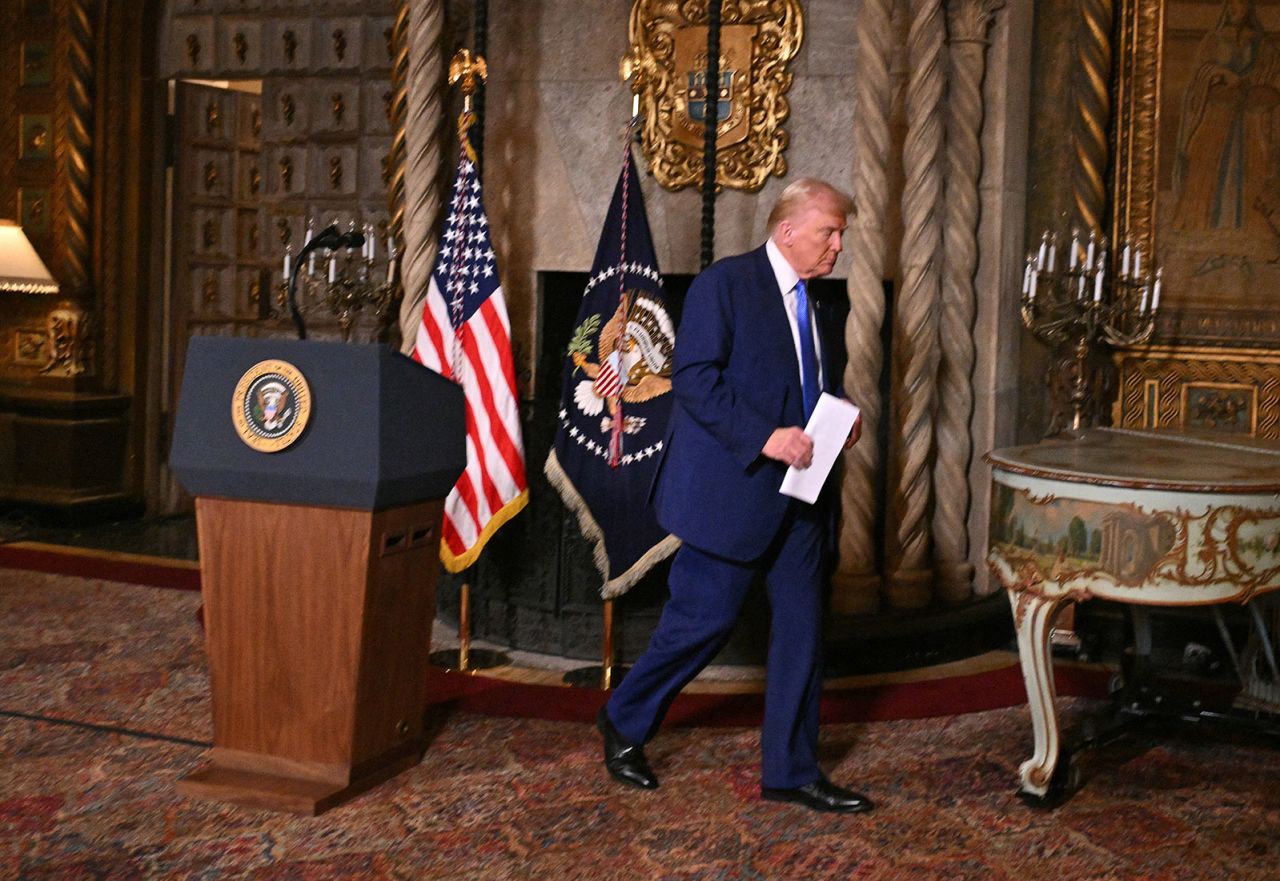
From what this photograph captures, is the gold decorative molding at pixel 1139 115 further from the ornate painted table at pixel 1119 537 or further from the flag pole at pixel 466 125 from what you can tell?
the flag pole at pixel 466 125

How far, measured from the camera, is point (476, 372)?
4.96 metres

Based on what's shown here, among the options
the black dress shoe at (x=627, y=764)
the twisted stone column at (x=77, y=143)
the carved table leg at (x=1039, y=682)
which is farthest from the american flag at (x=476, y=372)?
the twisted stone column at (x=77, y=143)

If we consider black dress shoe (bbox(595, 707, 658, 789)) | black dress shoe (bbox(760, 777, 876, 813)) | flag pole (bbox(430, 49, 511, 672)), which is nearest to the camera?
black dress shoe (bbox(760, 777, 876, 813))

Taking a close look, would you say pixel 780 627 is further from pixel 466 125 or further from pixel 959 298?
pixel 959 298

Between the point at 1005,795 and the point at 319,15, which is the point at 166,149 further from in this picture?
the point at 1005,795

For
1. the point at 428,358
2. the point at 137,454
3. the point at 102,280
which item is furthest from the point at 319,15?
the point at 428,358

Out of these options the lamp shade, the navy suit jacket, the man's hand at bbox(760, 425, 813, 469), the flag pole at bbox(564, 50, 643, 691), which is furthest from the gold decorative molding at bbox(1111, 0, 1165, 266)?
the lamp shade

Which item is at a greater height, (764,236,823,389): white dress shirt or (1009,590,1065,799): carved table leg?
(764,236,823,389): white dress shirt

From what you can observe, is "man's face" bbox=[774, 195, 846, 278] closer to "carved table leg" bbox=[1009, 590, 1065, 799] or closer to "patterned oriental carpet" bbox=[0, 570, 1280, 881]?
"carved table leg" bbox=[1009, 590, 1065, 799]

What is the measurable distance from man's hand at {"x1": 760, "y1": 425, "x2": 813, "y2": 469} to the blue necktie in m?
0.25

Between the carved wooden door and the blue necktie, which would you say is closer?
the blue necktie

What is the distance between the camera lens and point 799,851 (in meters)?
3.34

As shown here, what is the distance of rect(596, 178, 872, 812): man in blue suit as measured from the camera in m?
3.54

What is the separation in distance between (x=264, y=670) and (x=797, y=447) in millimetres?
1443
